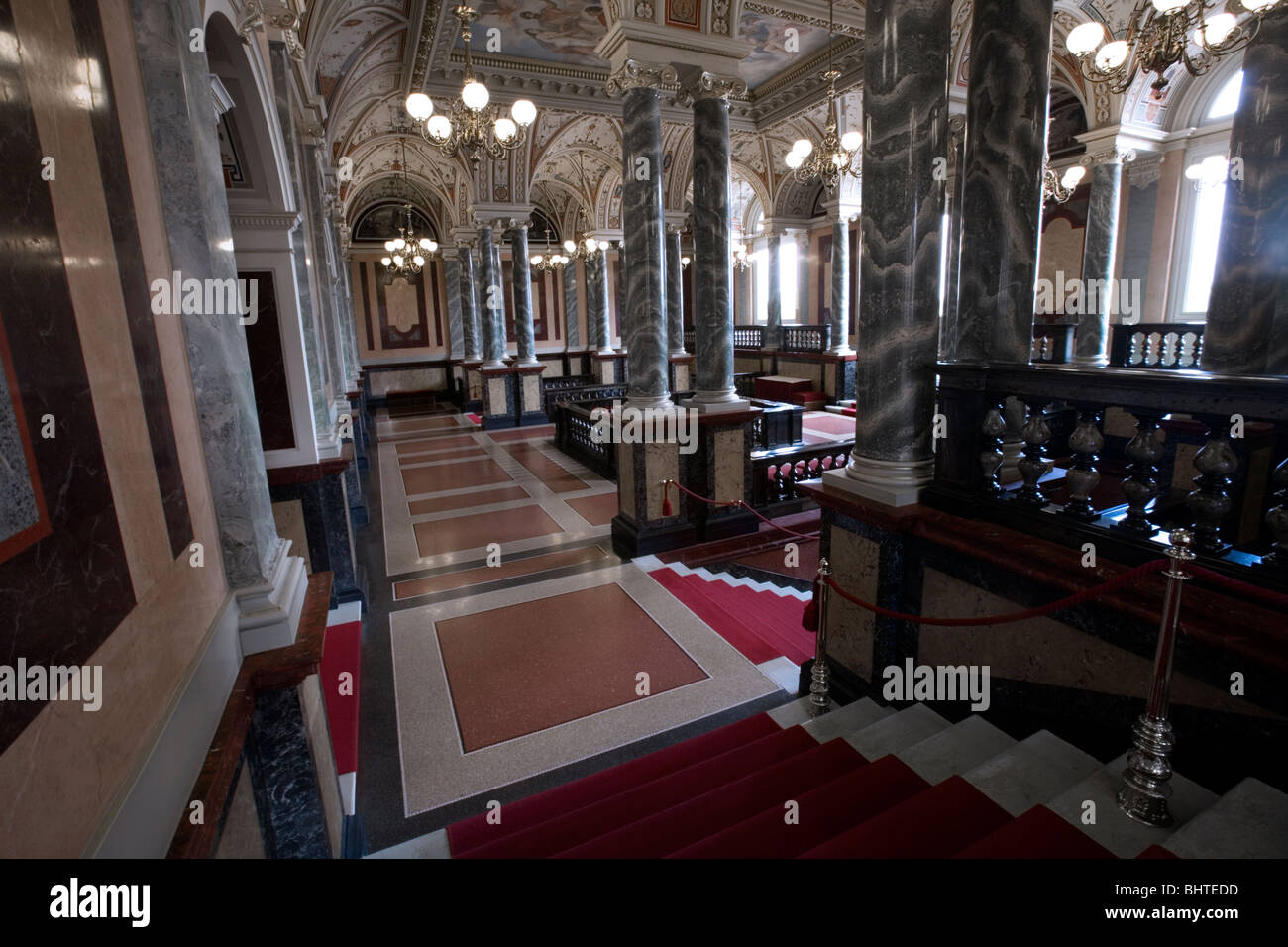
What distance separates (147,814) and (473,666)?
3196mm

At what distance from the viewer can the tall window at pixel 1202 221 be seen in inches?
430

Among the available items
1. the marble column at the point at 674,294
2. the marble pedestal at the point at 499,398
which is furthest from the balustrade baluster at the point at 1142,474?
the marble pedestal at the point at 499,398

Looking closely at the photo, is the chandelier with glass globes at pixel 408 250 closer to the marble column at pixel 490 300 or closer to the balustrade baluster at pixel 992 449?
the marble column at pixel 490 300

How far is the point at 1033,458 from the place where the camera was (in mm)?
3014

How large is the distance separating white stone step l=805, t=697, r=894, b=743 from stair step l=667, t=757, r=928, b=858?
2.15 ft

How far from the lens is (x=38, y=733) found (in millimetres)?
1198

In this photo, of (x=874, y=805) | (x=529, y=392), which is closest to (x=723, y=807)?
(x=874, y=805)

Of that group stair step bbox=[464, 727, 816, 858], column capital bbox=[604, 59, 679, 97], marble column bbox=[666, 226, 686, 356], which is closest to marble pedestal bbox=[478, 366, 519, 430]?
marble column bbox=[666, 226, 686, 356]

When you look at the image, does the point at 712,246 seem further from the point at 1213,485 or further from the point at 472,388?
the point at 472,388

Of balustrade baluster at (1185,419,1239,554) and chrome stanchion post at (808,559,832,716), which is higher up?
balustrade baluster at (1185,419,1239,554)

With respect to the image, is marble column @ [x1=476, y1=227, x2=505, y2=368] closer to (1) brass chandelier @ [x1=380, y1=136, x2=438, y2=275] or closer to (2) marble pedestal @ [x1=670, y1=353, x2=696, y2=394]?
(1) brass chandelier @ [x1=380, y1=136, x2=438, y2=275]

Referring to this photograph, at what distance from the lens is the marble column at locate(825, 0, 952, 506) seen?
3.31 m

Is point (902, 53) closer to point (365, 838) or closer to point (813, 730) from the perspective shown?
point (813, 730)
